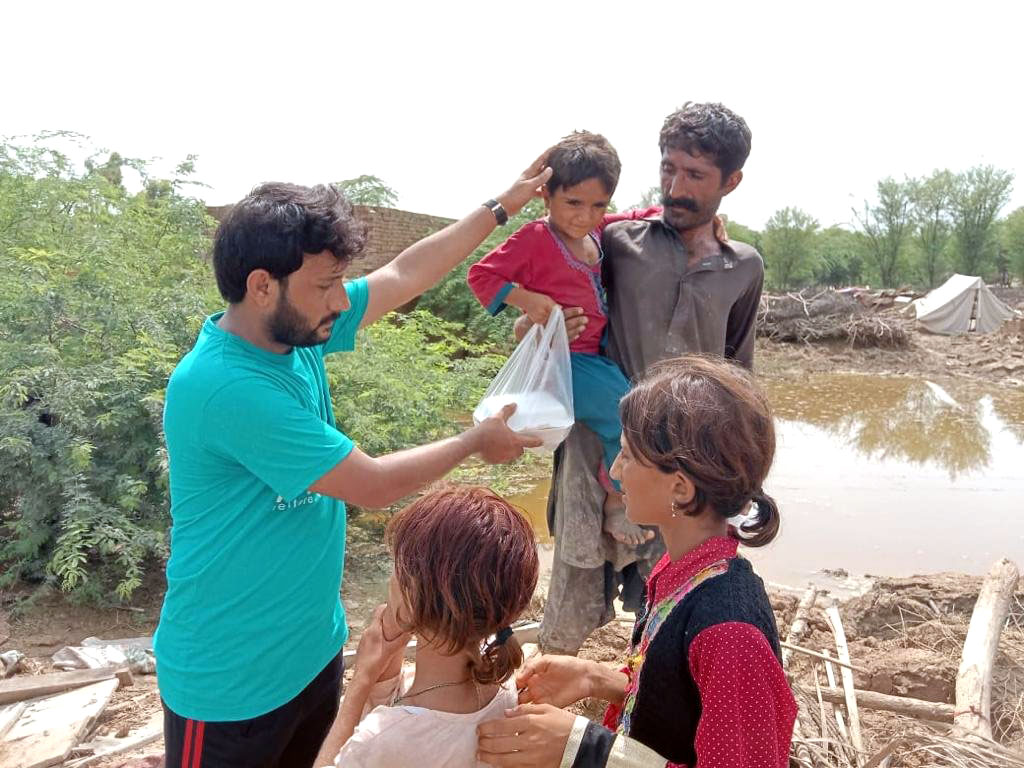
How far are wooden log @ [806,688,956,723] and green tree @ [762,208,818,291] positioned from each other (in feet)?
122

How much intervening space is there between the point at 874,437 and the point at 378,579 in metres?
8.68

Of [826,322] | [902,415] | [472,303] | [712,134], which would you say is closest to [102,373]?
[712,134]

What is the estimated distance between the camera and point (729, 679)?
113 cm

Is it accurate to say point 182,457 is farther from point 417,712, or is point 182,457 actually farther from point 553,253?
point 553,253

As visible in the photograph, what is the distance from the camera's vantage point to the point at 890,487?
8.48 meters

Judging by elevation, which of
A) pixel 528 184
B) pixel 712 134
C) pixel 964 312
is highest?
pixel 712 134

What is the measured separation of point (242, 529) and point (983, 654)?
349cm

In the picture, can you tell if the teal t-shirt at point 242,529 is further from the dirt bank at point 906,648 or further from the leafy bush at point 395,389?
the leafy bush at point 395,389

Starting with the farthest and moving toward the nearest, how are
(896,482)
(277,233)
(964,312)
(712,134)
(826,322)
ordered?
1. (964,312)
2. (826,322)
3. (896,482)
4. (712,134)
5. (277,233)

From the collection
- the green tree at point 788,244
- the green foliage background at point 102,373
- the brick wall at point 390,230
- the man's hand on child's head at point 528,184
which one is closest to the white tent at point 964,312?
the green tree at point 788,244

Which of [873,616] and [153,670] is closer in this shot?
[153,670]

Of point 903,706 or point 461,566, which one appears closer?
point 461,566

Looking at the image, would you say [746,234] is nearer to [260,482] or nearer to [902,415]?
[902,415]

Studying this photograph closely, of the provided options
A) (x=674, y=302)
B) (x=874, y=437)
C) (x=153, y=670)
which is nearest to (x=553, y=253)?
(x=674, y=302)
